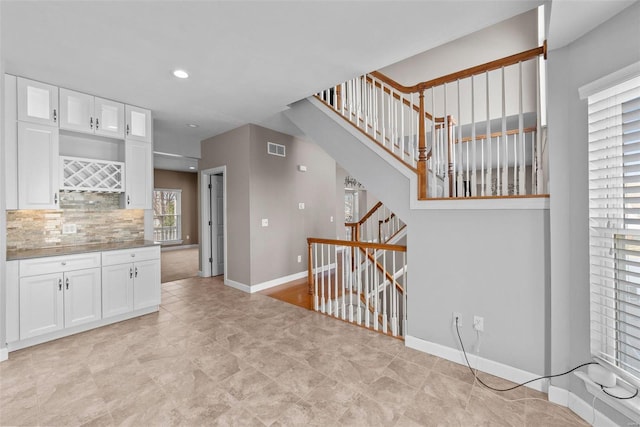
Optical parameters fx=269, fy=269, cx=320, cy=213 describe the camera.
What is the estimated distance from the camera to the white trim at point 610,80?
4.67 feet

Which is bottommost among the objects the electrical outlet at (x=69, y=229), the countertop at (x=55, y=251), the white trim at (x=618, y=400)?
the white trim at (x=618, y=400)

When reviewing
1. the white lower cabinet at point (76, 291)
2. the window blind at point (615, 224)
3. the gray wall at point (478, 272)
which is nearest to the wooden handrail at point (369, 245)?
the gray wall at point (478, 272)

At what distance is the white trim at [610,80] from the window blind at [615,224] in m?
0.03

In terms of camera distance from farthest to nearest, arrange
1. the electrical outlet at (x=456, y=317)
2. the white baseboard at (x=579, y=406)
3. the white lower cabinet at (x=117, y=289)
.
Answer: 1. the white lower cabinet at (x=117, y=289)
2. the electrical outlet at (x=456, y=317)
3. the white baseboard at (x=579, y=406)

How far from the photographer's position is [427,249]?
250 centimetres

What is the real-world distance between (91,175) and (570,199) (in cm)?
470

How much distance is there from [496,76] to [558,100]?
10.7 feet

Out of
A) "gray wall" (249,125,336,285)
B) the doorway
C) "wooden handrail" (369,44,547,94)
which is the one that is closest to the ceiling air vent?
"gray wall" (249,125,336,285)

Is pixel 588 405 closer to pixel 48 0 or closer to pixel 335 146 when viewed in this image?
pixel 335 146

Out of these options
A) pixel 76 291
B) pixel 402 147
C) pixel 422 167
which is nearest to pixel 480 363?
pixel 422 167

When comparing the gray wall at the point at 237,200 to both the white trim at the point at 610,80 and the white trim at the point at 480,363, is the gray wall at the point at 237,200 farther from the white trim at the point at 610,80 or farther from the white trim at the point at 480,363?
the white trim at the point at 610,80

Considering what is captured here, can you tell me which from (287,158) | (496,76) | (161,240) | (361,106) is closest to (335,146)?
(361,106)

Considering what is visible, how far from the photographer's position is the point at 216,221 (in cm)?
544

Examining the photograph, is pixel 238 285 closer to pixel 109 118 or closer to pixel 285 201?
pixel 285 201
